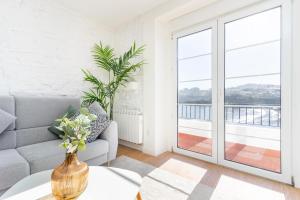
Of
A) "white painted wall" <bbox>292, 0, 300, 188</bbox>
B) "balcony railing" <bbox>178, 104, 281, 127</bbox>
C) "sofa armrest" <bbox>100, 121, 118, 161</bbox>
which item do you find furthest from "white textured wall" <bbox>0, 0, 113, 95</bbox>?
"white painted wall" <bbox>292, 0, 300, 188</bbox>

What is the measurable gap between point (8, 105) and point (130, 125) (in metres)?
1.72

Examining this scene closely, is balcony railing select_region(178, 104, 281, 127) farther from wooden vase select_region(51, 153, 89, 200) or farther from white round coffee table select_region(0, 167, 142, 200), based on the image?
wooden vase select_region(51, 153, 89, 200)

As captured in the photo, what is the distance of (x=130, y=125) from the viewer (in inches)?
A: 113

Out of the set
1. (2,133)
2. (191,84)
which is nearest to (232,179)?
(191,84)

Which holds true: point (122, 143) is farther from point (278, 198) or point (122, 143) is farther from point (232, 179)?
point (278, 198)

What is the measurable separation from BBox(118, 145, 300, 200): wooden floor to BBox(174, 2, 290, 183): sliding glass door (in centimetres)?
12

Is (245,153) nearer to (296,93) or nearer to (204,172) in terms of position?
(204,172)

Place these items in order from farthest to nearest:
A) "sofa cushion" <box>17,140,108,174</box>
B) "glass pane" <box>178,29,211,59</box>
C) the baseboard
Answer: the baseboard < "glass pane" <box>178,29,211,59</box> < "sofa cushion" <box>17,140,108,174</box>

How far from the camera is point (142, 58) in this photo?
9.27 ft

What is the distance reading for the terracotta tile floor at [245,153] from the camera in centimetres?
192

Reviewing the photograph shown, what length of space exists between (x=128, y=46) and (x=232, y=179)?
2.79 m

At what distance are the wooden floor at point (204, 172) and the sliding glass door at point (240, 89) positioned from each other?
0.12m

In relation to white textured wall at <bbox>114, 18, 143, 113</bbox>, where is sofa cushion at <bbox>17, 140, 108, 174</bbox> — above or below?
below

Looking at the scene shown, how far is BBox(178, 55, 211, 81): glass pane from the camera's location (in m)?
2.41
